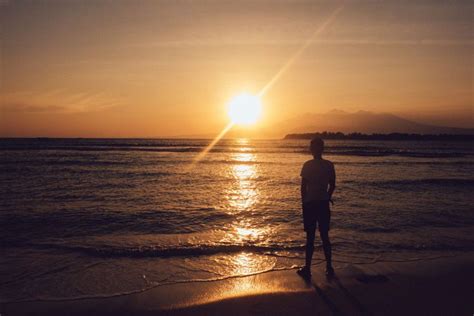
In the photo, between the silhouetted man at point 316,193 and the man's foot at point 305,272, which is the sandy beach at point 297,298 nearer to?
the man's foot at point 305,272

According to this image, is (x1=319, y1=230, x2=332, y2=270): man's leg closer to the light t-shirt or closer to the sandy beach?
the sandy beach

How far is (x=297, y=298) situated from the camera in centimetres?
492

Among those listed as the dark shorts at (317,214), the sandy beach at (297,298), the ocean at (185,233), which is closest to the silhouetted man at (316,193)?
the dark shorts at (317,214)

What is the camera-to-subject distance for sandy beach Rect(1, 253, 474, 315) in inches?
180

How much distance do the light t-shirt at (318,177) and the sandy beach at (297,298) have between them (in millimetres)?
1437

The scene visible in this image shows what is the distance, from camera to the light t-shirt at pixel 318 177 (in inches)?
227

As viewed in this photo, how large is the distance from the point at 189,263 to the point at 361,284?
10.5ft

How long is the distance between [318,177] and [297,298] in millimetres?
2020

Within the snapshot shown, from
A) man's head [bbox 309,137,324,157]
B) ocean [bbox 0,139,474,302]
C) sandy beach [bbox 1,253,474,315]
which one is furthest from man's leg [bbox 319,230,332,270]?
man's head [bbox 309,137,324,157]

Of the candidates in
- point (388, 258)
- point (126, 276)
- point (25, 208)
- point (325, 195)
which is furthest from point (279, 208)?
point (25, 208)

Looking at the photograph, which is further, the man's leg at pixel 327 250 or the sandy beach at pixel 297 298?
the man's leg at pixel 327 250

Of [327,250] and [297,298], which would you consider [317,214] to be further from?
[297,298]

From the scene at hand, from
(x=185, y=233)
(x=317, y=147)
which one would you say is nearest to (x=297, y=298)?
(x=317, y=147)

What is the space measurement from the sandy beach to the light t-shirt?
1.44m
